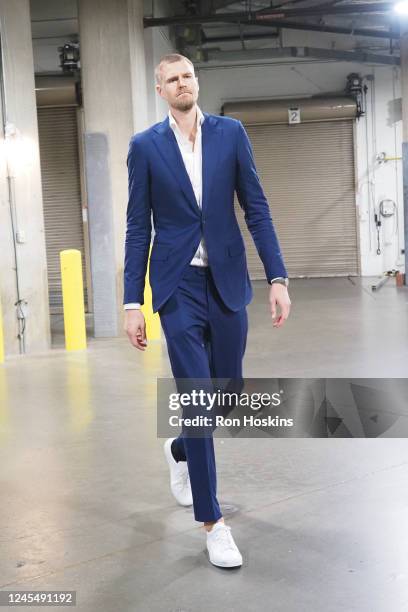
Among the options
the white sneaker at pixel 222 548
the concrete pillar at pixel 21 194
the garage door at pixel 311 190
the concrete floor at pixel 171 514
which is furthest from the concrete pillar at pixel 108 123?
the garage door at pixel 311 190

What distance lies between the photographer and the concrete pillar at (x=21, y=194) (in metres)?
8.23

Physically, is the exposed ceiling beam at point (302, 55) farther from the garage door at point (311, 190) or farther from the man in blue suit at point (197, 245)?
the man in blue suit at point (197, 245)

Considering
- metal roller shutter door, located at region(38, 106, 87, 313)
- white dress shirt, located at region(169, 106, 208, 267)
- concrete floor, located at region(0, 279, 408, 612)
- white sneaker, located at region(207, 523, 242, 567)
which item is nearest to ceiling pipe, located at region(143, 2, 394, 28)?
metal roller shutter door, located at region(38, 106, 87, 313)

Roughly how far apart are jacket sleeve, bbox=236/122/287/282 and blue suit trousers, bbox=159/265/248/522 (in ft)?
0.79

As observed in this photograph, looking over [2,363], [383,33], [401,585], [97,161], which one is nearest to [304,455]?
[401,585]

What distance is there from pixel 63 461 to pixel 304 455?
1287 mm

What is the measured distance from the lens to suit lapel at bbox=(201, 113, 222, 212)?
2994mm

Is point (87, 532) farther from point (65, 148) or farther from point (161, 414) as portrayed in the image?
point (65, 148)

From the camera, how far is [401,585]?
2680mm

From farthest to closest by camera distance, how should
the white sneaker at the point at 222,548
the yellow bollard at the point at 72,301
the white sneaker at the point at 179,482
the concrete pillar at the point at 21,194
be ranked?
the yellow bollard at the point at 72,301
the concrete pillar at the point at 21,194
the white sneaker at the point at 179,482
the white sneaker at the point at 222,548

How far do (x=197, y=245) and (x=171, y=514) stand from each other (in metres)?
1.23

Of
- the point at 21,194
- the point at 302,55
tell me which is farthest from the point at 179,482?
the point at 302,55

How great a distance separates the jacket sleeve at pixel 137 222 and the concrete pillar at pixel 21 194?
542 cm

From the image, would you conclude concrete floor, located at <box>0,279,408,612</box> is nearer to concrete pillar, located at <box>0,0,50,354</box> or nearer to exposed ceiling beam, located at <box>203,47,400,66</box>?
concrete pillar, located at <box>0,0,50,354</box>
